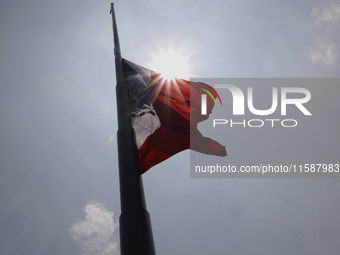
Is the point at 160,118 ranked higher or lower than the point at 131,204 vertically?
higher

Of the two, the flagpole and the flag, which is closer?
the flagpole

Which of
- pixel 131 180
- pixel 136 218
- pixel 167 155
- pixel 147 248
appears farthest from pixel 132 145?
pixel 167 155

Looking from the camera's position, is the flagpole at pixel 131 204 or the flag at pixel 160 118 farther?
the flag at pixel 160 118

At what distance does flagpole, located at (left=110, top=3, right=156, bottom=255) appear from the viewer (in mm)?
3182

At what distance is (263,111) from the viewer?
14953mm

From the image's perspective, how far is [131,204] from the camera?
11.6ft

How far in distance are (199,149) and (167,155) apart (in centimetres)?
126

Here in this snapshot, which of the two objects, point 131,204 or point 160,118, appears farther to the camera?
point 160,118

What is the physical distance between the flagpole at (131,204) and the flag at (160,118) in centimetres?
255

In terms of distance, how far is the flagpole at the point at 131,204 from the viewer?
3.18 metres

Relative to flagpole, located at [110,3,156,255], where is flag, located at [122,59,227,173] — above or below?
above

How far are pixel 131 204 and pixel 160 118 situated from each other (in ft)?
16.7

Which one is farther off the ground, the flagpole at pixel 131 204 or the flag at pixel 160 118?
the flag at pixel 160 118

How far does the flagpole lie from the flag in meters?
2.55
